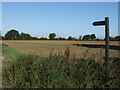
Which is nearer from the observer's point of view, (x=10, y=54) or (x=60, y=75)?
(x=60, y=75)

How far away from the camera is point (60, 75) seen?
15.0 ft

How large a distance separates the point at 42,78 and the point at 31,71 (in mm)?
540

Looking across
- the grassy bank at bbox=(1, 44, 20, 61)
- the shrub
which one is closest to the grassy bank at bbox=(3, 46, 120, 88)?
the shrub

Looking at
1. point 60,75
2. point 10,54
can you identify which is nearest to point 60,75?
point 60,75

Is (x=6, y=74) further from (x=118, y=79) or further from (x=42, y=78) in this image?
(x=118, y=79)

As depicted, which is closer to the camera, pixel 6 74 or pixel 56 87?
pixel 56 87

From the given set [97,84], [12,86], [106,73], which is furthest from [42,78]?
[106,73]

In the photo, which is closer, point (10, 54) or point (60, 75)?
point (60, 75)

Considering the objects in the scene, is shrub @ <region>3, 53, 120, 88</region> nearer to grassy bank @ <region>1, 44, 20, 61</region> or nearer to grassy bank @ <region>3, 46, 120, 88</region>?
grassy bank @ <region>3, 46, 120, 88</region>

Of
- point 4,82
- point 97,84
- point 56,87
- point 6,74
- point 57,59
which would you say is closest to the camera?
point 56,87

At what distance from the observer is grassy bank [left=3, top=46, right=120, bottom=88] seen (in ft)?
14.3

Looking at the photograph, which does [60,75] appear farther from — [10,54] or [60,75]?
[10,54]

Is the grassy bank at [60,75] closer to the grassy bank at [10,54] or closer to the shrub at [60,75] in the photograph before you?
the shrub at [60,75]

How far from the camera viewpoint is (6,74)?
5.30 metres
